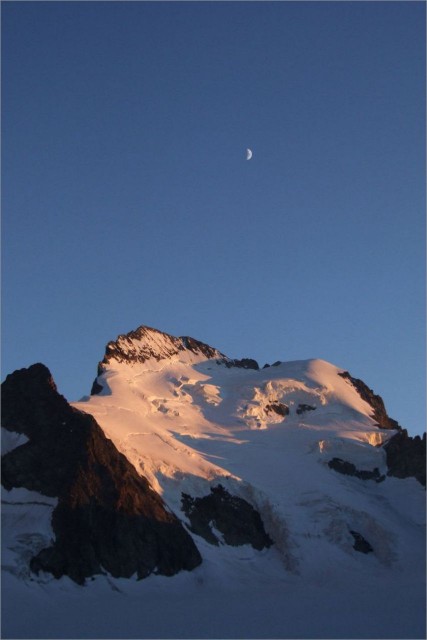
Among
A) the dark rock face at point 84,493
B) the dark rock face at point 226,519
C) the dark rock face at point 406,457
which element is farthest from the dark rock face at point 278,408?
the dark rock face at point 84,493

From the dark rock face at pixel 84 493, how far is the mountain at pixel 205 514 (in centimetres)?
13

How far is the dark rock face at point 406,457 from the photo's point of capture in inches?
4065

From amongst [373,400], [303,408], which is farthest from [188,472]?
[373,400]

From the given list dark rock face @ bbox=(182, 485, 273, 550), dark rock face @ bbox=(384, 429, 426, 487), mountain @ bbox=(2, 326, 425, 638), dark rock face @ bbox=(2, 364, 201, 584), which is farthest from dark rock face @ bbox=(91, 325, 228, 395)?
dark rock face @ bbox=(384, 429, 426, 487)

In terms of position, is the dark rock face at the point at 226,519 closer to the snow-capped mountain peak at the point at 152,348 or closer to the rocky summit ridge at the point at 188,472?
the rocky summit ridge at the point at 188,472

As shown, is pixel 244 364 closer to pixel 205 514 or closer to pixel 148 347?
pixel 148 347

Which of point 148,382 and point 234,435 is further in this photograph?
point 148,382

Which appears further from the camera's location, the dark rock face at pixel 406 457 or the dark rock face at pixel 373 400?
the dark rock face at pixel 373 400

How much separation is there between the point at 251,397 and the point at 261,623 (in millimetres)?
58973

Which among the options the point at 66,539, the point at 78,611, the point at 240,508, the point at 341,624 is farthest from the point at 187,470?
the point at 341,624

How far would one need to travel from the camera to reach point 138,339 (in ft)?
454

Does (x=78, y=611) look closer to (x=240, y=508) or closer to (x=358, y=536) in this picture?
(x=240, y=508)

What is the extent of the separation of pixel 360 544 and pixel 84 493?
2806cm

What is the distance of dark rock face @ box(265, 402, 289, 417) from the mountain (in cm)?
21
